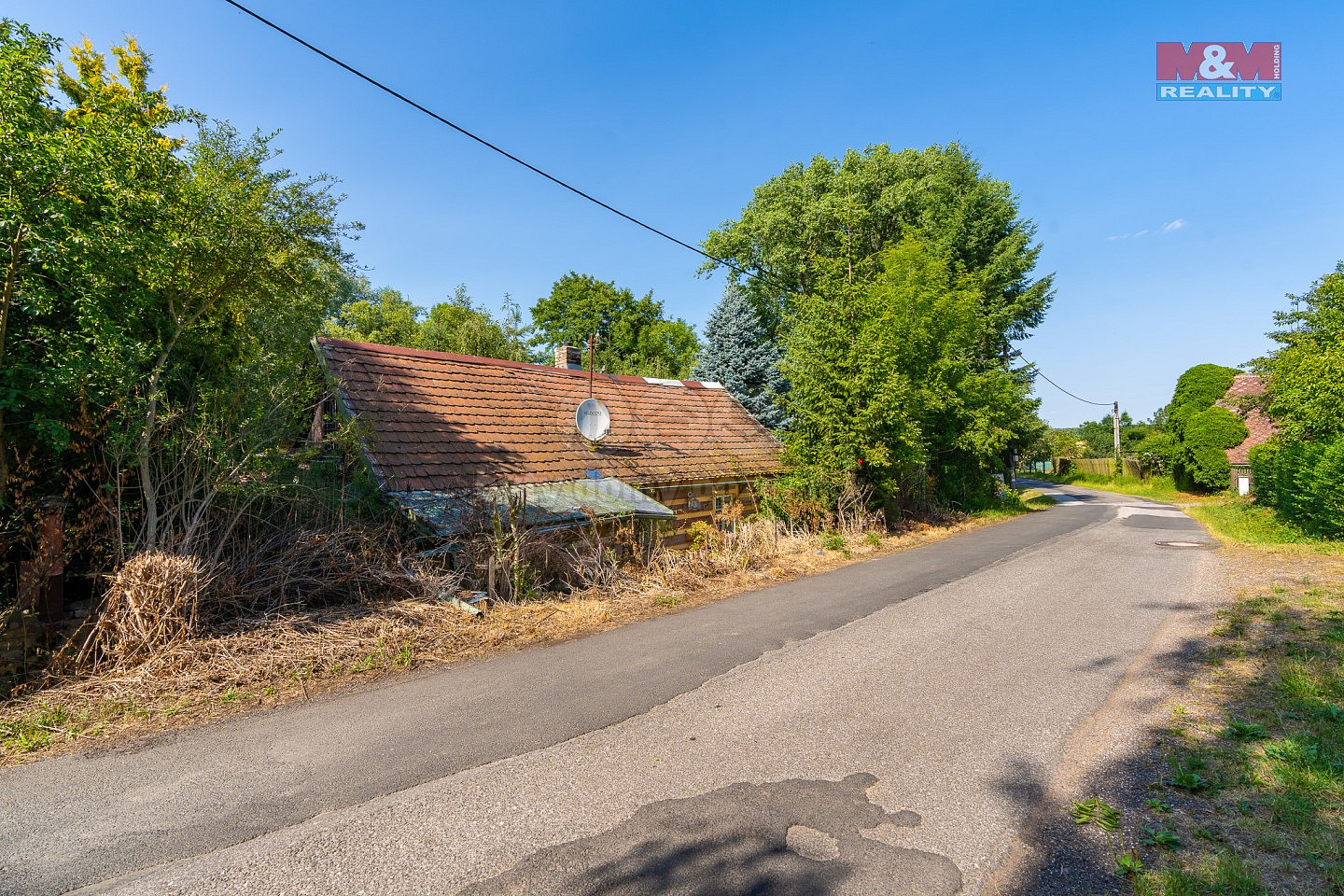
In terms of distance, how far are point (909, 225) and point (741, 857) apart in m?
30.3

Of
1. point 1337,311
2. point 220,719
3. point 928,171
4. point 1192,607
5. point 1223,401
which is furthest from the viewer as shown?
point 1223,401

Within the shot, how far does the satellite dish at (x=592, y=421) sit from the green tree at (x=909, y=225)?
16.4m

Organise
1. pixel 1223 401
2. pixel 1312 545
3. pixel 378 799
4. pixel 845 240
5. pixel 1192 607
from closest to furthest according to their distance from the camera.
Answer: pixel 378 799 → pixel 1192 607 → pixel 1312 545 → pixel 845 240 → pixel 1223 401

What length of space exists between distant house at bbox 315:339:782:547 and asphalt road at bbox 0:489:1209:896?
377 cm

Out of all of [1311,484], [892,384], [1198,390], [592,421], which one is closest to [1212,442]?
[1198,390]

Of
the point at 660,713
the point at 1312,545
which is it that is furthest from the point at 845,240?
the point at 660,713

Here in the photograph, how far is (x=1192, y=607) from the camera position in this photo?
8648 mm

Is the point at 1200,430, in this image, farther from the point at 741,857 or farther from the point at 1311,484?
the point at 741,857

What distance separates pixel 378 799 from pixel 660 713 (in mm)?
2197

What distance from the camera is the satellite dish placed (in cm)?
1340

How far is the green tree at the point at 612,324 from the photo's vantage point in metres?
43.1

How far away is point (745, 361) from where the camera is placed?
25906 millimetres

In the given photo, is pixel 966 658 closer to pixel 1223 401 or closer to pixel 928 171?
pixel 928 171

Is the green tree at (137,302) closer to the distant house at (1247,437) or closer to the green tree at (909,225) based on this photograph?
the green tree at (909,225)
